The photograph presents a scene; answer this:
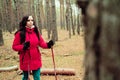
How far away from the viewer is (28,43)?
607 cm

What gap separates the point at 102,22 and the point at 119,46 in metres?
0.15

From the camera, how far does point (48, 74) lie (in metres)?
9.84

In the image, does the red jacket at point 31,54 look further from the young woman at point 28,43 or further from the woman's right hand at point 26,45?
the woman's right hand at point 26,45

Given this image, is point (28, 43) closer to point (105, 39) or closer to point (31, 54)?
point (31, 54)

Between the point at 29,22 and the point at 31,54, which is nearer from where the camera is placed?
the point at 29,22

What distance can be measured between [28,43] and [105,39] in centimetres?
470

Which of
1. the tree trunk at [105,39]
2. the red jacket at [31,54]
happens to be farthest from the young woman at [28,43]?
the tree trunk at [105,39]

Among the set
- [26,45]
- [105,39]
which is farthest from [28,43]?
[105,39]

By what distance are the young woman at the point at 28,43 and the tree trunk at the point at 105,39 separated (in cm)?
457

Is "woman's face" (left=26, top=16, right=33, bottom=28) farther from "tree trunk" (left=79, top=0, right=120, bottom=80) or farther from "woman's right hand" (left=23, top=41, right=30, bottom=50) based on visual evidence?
"tree trunk" (left=79, top=0, right=120, bottom=80)

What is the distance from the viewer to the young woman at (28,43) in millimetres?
6141

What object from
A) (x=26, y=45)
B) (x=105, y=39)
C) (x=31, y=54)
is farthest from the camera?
(x=31, y=54)

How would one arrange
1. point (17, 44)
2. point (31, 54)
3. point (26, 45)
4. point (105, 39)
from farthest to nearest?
point (31, 54)
point (17, 44)
point (26, 45)
point (105, 39)

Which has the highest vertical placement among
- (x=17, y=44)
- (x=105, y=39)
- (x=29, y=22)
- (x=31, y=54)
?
(x=105, y=39)
